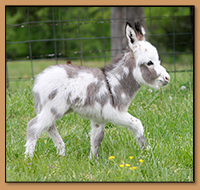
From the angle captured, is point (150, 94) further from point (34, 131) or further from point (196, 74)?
point (34, 131)

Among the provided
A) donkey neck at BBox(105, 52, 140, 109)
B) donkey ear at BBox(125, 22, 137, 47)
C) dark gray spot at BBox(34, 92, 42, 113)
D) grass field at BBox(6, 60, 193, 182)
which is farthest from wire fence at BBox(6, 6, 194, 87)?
donkey ear at BBox(125, 22, 137, 47)

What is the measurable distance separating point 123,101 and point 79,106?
1.54ft

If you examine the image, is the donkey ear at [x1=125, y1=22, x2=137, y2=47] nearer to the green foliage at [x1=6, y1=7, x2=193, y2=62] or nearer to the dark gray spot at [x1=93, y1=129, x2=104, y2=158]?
the dark gray spot at [x1=93, y1=129, x2=104, y2=158]

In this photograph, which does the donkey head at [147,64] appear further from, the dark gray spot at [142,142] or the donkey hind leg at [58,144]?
the donkey hind leg at [58,144]

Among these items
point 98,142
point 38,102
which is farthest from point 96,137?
point 38,102

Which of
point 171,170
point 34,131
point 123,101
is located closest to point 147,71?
point 123,101

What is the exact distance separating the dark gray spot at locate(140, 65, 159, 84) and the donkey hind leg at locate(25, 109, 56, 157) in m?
1.06

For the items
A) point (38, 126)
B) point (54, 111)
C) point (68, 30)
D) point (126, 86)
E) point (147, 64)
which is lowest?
point (38, 126)

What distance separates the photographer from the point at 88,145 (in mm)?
4176

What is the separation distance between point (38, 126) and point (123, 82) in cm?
102

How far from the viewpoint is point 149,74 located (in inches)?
140

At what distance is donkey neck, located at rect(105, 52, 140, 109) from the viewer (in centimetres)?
360

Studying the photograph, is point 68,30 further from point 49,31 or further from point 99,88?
point 99,88

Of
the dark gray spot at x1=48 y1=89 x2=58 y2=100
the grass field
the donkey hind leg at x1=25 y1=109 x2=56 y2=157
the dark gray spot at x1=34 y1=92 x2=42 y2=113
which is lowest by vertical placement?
the grass field
